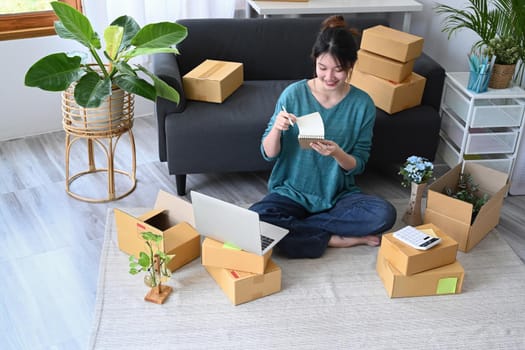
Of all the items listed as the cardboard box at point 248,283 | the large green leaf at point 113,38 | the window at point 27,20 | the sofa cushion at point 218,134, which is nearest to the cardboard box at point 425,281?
the cardboard box at point 248,283

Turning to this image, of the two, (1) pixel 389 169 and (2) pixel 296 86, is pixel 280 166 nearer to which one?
(2) pixel 296 86

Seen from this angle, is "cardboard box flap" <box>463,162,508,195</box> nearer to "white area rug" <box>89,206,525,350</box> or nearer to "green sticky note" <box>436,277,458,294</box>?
"white area rug" <box>89,206,525,350</box>

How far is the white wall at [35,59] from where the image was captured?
3.38 meters

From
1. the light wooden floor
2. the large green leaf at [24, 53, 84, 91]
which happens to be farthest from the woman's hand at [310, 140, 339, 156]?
the large green leaf at [24, 53, 84, 91]

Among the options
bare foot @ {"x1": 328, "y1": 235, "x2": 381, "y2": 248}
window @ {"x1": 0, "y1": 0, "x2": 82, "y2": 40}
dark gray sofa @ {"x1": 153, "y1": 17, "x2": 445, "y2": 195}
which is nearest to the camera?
bare foot @ {"x1": 328, "y1": 235, "x2": 381, "y2": 248}

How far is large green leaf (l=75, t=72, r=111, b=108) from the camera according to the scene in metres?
2.44

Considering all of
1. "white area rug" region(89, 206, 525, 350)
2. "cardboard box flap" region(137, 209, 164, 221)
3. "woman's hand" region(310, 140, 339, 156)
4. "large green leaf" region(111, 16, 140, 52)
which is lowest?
"white area rug" region(89, 206, 525, 350)

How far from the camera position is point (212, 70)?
2.97 meters

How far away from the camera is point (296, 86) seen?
Result: 2.49 m

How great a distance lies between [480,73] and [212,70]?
1.19 meters

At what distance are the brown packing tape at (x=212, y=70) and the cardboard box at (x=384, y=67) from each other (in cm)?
65

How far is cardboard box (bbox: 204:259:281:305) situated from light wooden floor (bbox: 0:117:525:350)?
476 millimetres

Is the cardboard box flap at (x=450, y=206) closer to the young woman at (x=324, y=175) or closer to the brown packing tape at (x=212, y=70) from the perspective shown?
the young woman at (x=324, y=175)

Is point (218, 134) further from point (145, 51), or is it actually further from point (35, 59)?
point (35, 59)
